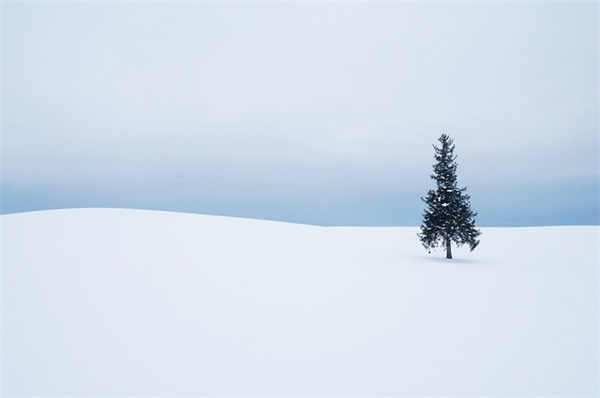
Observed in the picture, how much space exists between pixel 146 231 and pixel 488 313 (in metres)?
21.8

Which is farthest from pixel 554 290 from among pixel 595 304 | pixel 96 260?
pixel 96 260

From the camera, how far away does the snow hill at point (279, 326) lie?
660cm

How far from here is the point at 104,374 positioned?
6691 mm

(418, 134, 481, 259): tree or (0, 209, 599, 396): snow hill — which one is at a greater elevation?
(418, 134, 481, 259): tree

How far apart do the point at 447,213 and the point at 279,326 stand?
57.8ft

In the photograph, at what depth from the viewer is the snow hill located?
21.6 feet

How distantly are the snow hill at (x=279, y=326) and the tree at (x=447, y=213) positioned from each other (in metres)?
4.97

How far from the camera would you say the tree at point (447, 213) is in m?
22.2

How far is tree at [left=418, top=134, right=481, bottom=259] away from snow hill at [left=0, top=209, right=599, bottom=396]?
4973 millimetres

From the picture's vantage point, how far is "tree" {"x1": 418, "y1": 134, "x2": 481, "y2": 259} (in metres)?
22.2

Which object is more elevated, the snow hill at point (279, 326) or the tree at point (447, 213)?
the tree at point (447, 213)

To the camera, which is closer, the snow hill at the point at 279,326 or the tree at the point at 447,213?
the snow hill at the point at 279,326

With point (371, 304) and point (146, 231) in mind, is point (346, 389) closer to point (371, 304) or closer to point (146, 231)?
point (371, 304)

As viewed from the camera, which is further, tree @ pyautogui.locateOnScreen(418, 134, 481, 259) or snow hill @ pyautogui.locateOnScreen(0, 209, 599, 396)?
tree @ pyautogui.locateOnScreen(418, 134, 481, 259)
